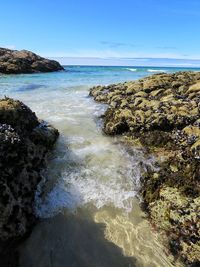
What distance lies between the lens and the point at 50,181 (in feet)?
31.6

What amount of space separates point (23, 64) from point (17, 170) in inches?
2310

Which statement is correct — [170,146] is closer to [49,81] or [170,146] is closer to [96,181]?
[96,181]

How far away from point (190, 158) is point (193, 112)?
13.4ft

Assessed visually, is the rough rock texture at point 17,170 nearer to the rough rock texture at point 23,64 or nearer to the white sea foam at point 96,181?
the white sea foam at point 96,181

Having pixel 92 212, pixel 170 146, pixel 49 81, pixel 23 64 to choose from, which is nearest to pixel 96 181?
pixel 92 212

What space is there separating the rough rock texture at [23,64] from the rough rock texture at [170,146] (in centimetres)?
4226

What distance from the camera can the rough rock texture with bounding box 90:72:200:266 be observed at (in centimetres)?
766

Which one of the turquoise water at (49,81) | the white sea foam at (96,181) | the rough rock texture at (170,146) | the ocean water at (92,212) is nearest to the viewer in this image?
the ocean water at (92,212)

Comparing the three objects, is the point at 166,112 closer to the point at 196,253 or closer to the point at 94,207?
the point at 94,207

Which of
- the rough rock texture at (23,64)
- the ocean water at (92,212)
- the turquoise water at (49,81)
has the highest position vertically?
the rough rock texture at (23,64)

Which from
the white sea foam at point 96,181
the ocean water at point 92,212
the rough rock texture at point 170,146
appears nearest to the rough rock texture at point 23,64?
the rough rock texture at point 170,146

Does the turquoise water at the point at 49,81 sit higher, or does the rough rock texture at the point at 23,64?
the rough rock texture at the point at 23,64

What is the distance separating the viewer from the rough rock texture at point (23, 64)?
191 feet

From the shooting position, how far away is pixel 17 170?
833 centimetres
